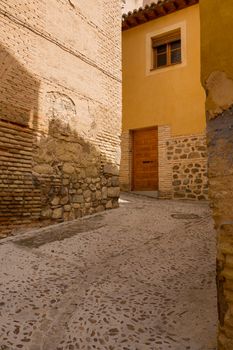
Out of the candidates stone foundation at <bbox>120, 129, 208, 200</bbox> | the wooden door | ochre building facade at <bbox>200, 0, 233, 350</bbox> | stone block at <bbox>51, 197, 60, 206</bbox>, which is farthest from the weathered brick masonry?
ochre building facade at <bbox>200, 0, 233, 350</bbox>

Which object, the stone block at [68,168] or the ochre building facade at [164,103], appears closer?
the stone block at [68,168]

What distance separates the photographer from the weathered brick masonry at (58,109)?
4762 millimetres

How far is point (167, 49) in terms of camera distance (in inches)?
394

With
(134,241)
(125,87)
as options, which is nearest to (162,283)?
(134,241)

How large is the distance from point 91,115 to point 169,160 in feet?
12.4

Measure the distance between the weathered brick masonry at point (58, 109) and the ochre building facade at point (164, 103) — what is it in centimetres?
282

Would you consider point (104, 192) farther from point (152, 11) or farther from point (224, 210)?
point (152, 11)

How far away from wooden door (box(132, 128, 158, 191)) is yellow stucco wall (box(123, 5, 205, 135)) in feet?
1.25

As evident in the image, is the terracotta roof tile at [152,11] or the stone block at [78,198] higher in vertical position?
the terracotta roof tile at [152,11]

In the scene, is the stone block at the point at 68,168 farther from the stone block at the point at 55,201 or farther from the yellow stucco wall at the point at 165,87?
the yellow stucco wall at the point at 165,87

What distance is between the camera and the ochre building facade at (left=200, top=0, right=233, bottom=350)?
178 centimetres

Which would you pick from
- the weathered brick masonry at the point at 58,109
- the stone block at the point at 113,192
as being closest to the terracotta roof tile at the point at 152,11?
the weathered brick masonry at the point at 58,109

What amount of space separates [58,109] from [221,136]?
4238mm

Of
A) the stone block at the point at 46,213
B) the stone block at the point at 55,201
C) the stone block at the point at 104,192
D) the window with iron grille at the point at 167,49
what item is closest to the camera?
the stone block at the point at 46,213
